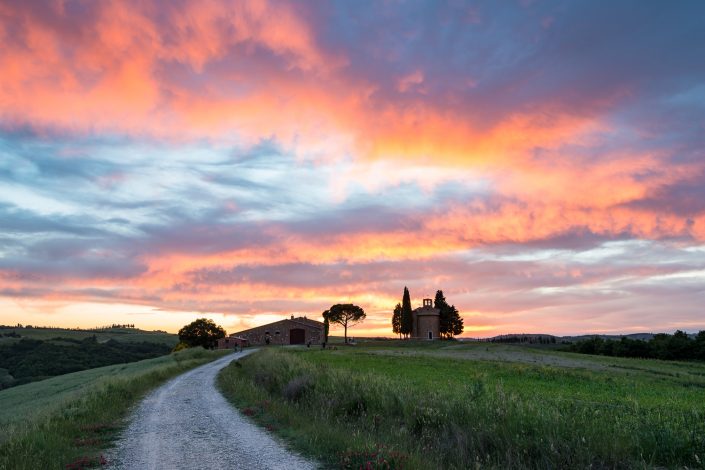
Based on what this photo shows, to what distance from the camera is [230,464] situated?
11.3 metres

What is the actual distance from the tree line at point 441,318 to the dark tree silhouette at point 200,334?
146 feet

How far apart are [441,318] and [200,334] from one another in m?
58.9

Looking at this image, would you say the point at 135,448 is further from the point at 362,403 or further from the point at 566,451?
the point at 566,451

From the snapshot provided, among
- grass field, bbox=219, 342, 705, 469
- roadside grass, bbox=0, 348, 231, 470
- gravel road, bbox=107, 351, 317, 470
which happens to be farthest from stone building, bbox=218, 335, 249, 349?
grass field, bbox=219, 342, 705, 469

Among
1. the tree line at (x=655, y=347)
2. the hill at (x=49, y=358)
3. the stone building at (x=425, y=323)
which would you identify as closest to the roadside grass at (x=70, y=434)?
the hill at (x=49, y=358)

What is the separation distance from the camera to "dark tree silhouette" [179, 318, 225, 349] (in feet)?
361

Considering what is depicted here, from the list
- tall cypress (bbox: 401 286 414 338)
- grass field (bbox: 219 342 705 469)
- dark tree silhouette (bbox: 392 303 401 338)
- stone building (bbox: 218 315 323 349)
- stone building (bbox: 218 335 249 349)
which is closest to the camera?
grass field (bbox: 219 342 705 469)

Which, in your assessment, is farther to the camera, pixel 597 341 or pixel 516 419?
pixel 597 341

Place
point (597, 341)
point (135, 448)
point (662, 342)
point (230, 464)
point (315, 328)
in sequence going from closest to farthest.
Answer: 1. point (230, 464)
2. point (135, 448)
3. point (662, 342)
4. point (597, 341)
5. point (315, 328)

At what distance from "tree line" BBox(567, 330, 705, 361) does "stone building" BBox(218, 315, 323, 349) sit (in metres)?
56.8

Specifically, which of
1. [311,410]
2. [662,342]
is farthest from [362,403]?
[662,342]

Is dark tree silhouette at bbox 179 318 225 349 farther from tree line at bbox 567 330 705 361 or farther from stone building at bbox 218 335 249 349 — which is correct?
tree line at bbox 567 330 705 361

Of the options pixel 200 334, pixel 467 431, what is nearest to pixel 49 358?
pixel 200 334

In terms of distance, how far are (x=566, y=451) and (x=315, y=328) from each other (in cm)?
10693
